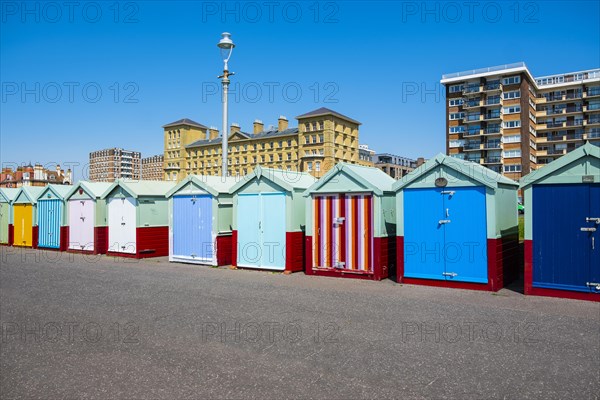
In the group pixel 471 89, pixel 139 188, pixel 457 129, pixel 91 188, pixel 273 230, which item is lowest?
pixel 273 230

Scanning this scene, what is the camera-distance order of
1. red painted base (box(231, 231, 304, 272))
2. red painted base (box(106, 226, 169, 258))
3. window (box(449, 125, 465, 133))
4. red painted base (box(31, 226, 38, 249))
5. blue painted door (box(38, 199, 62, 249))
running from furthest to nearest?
window (box(449, 125, 465, 133))
red painted base (box(31, 226, 38, 249))
blue painted door (box(38, 199, 62, 249))
red painted base (box(106, 226, 169, 258))
red painted base (box(231, 231, 304, 272))

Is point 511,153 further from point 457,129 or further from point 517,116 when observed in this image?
point 457,129

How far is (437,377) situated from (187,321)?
4.45 meters

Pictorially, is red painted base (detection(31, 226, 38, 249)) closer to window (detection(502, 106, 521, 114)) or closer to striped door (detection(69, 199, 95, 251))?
striped door (detection(69, 199, 95, 251))

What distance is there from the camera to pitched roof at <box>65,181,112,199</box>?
20.3 metres

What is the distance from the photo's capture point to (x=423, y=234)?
11.7 metres

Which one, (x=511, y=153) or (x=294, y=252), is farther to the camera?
(x=511, y=153)

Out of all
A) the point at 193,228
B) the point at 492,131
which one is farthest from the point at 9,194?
the point at 492,131

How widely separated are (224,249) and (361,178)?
19.5 feet

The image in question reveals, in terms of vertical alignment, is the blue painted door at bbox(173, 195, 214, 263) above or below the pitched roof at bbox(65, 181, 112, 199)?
below

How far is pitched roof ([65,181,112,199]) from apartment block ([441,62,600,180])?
68005mm

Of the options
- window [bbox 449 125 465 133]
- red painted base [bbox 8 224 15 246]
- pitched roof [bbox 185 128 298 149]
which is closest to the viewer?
red painted base [bbox 8 224 15 246]

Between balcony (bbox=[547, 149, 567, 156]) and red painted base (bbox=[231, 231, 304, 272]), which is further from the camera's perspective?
balcony (bbox=[547, 149, 567, 156])

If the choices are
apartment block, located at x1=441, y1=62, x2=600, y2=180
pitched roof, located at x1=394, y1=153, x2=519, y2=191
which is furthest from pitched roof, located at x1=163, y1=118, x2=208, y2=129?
pitched roof, located at x1=394, y1=153, x2=519, y2=191
